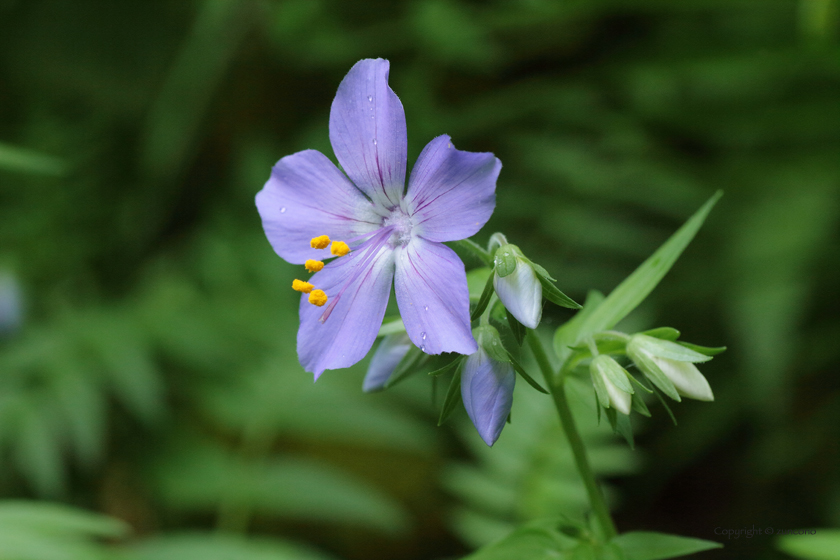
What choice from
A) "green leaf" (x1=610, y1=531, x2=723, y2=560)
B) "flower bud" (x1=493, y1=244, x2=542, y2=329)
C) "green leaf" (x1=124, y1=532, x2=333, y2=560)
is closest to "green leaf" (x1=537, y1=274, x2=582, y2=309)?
"flower bud" (x1=493, y1=244, x2=542, y2=329)

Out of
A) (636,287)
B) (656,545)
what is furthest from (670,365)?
(656,545)

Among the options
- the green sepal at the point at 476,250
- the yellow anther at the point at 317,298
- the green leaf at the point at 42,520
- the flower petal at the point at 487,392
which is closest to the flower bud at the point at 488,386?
the flower petal at the point at 487,392

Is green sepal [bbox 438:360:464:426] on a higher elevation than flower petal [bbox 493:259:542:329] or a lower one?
lower

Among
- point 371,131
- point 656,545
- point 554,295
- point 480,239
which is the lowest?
point 656,545

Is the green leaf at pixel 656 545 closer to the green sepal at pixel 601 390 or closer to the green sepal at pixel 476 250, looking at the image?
the green sepal at pixel 601 390

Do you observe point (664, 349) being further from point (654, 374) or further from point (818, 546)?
point (818, 546)

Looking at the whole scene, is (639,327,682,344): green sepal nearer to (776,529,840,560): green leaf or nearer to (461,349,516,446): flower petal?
(461,349,516,446): flower petal
